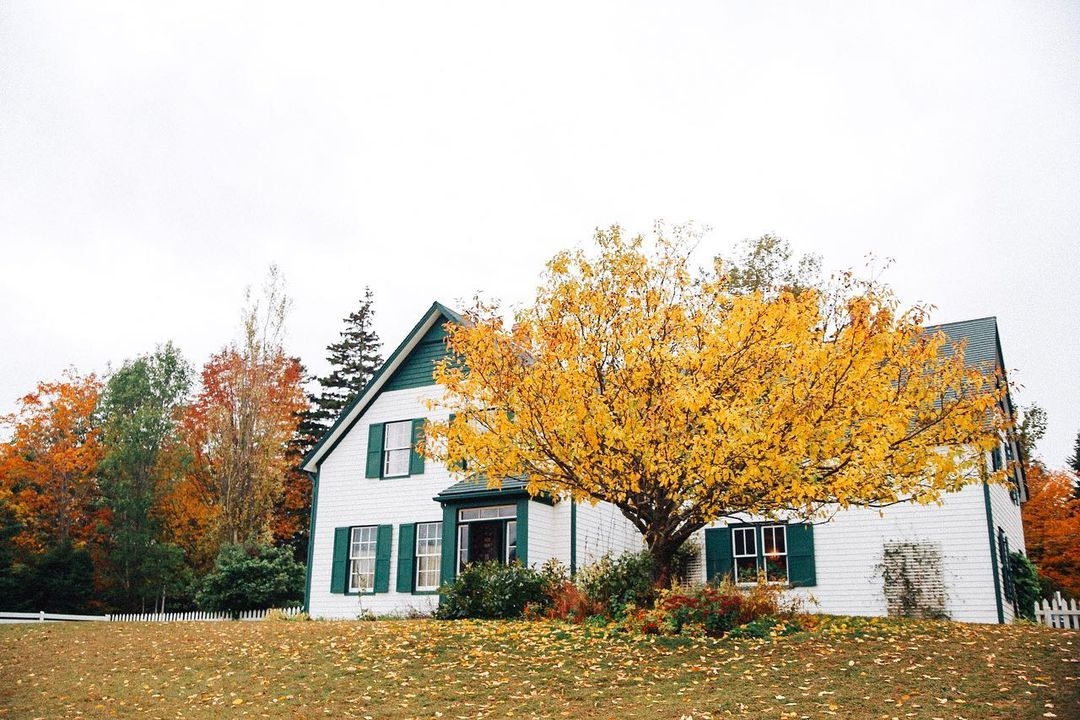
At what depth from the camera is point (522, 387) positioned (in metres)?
13.6

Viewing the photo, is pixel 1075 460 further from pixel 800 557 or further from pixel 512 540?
pixel 512 540

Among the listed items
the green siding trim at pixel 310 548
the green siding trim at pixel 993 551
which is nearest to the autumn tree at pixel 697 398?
the green siding trim at pixel 993 551

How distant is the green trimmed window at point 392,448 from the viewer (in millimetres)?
22984

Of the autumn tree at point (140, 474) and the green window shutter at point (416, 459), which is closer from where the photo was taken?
the green window shutter at point (416, 459)

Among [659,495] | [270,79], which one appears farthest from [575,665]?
[270,79]

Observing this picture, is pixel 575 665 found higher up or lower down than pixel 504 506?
lower down

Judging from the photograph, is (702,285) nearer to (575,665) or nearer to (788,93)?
(788,93)

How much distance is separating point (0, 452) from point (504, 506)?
90.3ft

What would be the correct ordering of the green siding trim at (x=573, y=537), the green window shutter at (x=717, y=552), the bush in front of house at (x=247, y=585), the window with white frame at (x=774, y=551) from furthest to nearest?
the bush in front of house at (x=247, y=585)
the green siding trim at (x=573, y=537)
the green window shutter at (x=717, y=552)
the window with white frame at (x=774, y=551)

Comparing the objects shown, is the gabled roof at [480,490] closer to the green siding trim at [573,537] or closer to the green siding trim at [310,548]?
the green siding trim at [573,537]

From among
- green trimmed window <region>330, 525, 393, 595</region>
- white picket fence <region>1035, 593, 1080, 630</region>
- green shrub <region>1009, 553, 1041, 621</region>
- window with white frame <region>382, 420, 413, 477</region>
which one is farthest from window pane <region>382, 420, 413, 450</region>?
white picket fence <region>1035, 593, 1080, 630</region>

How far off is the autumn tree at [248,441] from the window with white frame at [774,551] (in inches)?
769

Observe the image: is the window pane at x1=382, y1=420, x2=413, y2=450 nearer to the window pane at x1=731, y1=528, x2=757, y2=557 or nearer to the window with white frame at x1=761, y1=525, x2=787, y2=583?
the window pane at x1=731, y1=528, x2=757, y2=557

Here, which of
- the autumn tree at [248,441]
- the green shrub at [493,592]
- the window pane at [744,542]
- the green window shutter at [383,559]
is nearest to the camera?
the green shrub at [493,592]
